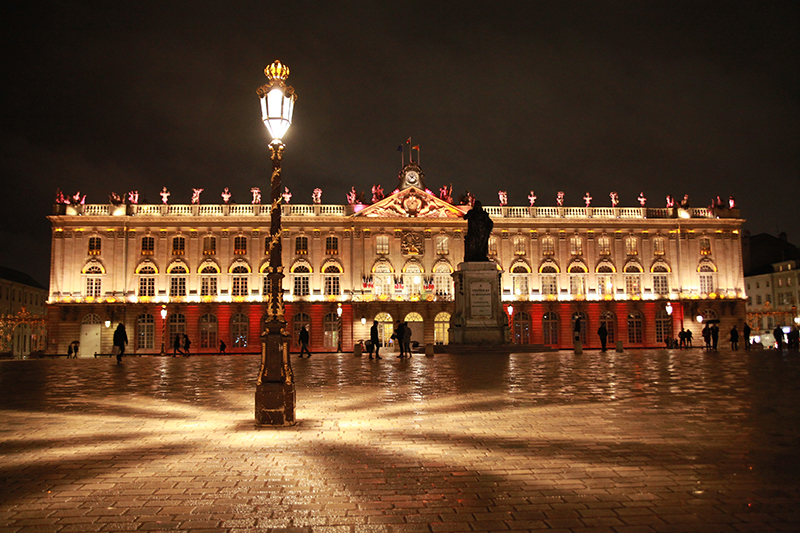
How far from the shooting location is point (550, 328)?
51312mm

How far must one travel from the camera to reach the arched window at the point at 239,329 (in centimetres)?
4909

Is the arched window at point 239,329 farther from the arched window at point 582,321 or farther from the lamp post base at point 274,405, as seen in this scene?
the lamp post base at point 274,405

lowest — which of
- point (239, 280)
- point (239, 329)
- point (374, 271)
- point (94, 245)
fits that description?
point (239, 329)

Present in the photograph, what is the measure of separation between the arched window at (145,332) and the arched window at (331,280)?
14.2 meters

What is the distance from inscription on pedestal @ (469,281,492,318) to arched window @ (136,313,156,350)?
100 ft

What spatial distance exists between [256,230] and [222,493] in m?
47.6

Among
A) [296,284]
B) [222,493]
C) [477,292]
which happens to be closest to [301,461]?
[222,493]

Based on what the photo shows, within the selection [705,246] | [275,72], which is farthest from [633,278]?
[275,72]

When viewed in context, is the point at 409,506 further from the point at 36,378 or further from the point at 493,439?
the point at 36,378

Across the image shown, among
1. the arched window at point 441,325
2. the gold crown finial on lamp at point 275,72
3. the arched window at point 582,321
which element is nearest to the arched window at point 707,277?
the arched window at point 582,321

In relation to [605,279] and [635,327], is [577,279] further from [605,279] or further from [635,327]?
[635,327]

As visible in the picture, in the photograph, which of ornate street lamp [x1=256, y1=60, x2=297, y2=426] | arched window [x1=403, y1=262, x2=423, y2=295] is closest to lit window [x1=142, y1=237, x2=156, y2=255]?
arched window [x1=403, y1=262, x2=423, y2=295]

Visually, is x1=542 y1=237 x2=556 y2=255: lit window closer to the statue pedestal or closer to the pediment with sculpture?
the pediment with sculpture

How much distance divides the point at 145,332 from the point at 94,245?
28.0 feet
